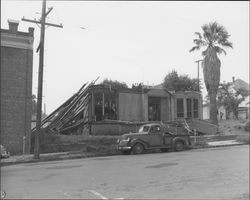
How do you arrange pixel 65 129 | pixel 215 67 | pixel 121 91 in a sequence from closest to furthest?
1. pixel 65 129
2. pixel 121 91
3. pixel 215 67

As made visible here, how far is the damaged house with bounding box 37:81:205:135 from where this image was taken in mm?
31298

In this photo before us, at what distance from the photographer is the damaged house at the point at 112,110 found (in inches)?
1232

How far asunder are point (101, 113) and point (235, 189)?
22.8 m

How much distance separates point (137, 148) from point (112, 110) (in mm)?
10127

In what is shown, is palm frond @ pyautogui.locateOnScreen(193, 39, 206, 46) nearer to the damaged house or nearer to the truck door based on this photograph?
the damaged house

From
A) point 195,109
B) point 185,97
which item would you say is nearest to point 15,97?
point 185,97

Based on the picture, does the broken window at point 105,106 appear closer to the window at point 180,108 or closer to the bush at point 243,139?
the window at point 180,108

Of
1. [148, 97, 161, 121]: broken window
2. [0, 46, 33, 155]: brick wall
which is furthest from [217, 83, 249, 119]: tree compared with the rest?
[0, 46, 33, 155]: brick wall

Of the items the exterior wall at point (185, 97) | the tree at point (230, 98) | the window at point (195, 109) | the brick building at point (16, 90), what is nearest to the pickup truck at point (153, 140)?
the brick building at point (16, 90)

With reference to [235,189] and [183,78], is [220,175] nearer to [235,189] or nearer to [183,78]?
[235,189]

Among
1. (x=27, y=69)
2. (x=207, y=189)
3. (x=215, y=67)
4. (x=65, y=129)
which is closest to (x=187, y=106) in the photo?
(x=215, y=67)

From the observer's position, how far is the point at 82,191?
1052 cm

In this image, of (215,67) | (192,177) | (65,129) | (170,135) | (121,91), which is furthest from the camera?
(215,67)

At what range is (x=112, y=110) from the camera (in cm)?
3328
